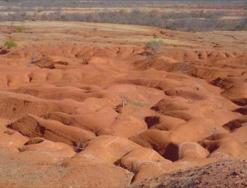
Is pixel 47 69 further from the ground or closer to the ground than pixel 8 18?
further from the ground

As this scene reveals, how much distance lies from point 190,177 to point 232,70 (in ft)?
84.3

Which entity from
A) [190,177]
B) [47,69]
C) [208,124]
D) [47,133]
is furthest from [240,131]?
[47,69]

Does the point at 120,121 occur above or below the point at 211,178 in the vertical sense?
below

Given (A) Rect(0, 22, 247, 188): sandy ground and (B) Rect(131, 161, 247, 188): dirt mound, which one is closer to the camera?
(B) Rect(131, 161, 247, 188): dirt mound

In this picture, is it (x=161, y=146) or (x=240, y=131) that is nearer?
(x=161, y=146)

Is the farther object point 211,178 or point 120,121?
point 120,121

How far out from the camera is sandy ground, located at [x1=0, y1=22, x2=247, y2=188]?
51.2ft

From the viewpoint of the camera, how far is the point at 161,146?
21.0 metres

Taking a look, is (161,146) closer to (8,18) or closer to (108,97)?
(108,97)

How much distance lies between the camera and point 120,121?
23.9 meters

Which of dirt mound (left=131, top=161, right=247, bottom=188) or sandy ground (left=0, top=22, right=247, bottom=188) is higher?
dirt mound (left=131, top=161, right=247, bottom=188)

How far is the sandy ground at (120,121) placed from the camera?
51.2 ft

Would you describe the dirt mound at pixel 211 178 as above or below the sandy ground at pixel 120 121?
above

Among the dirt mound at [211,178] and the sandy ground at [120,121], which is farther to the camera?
the sandy ground at [120,121]
